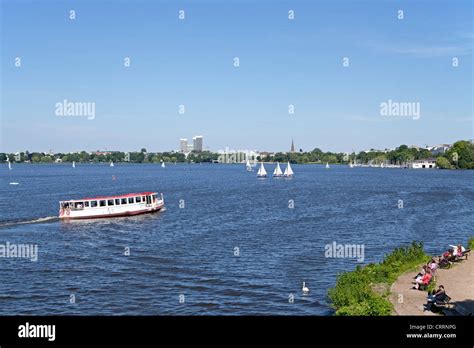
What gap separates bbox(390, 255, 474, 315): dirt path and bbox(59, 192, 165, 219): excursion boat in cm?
5198

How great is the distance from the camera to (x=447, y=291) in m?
26.8

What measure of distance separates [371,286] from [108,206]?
5351 centimetres

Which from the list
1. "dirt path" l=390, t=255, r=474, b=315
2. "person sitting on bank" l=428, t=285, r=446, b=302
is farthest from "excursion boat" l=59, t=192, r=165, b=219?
"person sitting on bank" l=428, t=285, r=446, b=302

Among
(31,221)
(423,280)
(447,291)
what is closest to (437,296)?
(447,291)

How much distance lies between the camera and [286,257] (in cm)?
4412

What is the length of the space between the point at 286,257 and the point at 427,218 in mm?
34364

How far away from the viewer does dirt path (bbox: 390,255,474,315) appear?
76.1 ft

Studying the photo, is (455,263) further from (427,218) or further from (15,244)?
(15,244)
